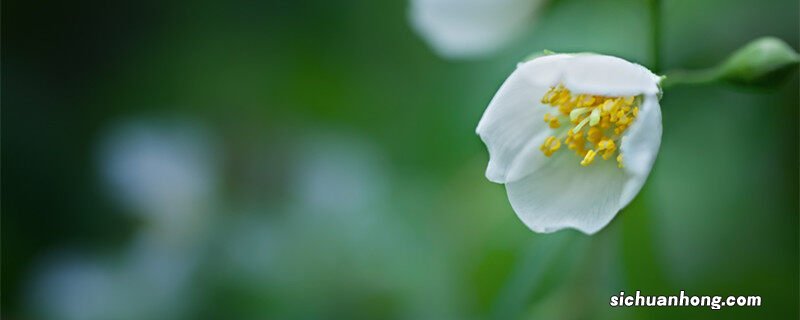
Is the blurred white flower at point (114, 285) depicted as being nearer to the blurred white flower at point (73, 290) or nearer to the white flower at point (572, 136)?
the blurred white flower at point (73, 290)

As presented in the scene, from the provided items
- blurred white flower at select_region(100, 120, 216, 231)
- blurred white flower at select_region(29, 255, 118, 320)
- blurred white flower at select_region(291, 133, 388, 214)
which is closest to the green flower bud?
blurred white flower at select_region(291, 133, 388, 214)

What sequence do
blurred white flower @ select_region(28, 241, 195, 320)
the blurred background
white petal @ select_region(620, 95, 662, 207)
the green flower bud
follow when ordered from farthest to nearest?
blurred white flower @ select_region(28, 241, 195, 320) < the blurred background < the green flower bud < white petal @ select_region(620, 95, 662, 207)

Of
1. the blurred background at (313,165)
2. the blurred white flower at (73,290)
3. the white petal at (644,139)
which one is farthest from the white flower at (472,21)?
the blurred white flower at (73,290)

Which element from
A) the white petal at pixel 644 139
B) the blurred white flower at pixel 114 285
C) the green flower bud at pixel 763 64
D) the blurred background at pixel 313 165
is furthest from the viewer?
the blurred white flower at pixel 114 285

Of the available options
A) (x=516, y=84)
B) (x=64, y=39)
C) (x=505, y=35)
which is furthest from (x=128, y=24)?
(x=516, y=84)

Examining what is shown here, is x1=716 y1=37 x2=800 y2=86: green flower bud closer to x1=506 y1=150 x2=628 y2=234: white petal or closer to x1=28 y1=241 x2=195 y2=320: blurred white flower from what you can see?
x1=506 y1=150 x2=628 y2=234: white petal
